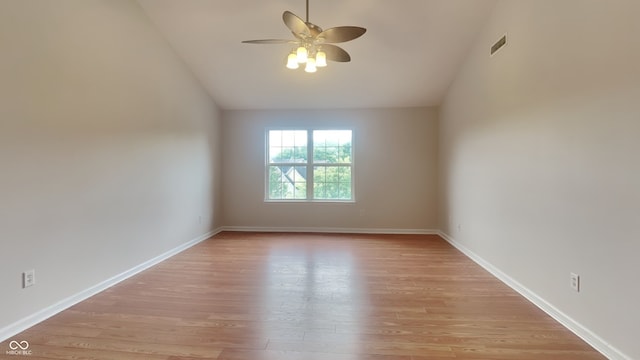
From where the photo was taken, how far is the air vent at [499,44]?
10.7 ft

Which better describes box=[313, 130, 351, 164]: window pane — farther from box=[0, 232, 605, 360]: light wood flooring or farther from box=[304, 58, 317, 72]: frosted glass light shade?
box=[304, 58, 317, 72]: frosted glass light shade

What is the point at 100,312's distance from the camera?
252 cm

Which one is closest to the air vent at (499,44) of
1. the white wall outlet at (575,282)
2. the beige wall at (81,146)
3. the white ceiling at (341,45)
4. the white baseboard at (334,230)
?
the white ceiling at (341,45)

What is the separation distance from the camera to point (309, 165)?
238 inches

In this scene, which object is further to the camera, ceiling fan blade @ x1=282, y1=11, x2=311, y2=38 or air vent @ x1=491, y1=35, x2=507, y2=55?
air vent @ x1=491, y1=35, x2=507, y2=55

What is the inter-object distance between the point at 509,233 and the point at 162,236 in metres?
4.03

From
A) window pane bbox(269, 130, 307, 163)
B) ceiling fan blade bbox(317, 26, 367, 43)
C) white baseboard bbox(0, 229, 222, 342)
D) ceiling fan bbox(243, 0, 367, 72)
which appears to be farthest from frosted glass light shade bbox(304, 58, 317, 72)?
window pane bbox(269, 130, 307, 163)

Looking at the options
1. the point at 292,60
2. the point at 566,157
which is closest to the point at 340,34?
the point at 292,60

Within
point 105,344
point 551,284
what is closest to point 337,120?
point 551,284

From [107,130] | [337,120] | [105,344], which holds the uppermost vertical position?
[337,120]

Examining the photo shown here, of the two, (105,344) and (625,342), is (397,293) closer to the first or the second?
(625,342)

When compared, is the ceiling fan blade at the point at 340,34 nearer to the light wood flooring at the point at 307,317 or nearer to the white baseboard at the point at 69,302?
the light wood flooring at the point at 307,317

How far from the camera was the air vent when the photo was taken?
3249mm

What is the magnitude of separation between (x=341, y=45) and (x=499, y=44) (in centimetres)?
186
